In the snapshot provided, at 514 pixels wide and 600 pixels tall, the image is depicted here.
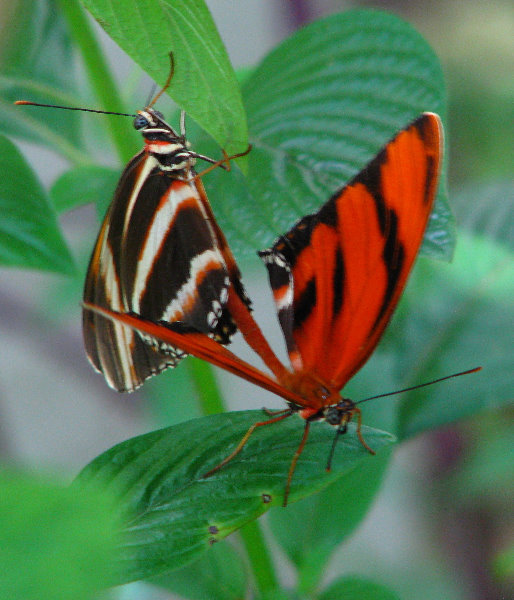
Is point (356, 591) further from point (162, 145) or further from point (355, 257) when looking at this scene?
point (162, 145)

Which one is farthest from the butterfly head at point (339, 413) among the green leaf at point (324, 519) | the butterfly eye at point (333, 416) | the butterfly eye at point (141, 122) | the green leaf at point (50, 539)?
the green leaf at point (50, 539)

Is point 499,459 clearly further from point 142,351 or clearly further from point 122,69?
point 122,69

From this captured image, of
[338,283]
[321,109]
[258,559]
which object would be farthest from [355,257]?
[258,559]

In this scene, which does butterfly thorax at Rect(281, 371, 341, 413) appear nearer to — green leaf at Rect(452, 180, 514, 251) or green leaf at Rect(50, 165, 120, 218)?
green leaf at Rect(50, 165, 120, 218)

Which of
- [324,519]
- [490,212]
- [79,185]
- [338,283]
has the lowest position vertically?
[324,519]

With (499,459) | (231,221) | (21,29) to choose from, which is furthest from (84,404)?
(231,221)

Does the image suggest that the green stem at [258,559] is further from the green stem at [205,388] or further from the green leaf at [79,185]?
the green leaf at [79,185]

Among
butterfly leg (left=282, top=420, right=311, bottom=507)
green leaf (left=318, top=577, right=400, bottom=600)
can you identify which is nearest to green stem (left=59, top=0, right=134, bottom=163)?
butterfly leg (left=282, top=420, right=311, bottom=507)
